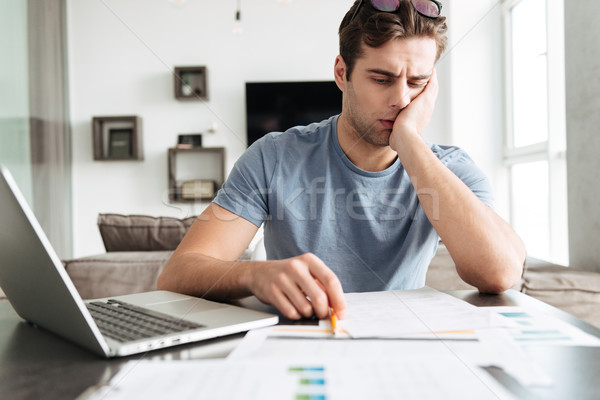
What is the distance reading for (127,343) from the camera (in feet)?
1.68

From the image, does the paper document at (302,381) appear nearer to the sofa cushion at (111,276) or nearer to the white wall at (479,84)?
the sofa cushion at (111,276)

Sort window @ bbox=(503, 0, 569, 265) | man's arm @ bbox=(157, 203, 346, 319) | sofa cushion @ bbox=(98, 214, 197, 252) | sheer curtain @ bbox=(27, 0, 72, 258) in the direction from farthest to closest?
1. sheer curtain @ bbox=(27, 0, 72, 258)
2. window @ bbox=(503, 0, 569, 265)
3. sofa cushion @ bbox=(98, 214, 197, 252)
4. man's arm @ bbox=(157, 203, 346, 319)

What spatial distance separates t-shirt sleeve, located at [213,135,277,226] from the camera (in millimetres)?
1168

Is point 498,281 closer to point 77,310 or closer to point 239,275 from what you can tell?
point 239,275

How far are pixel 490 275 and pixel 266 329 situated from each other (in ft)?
1.63

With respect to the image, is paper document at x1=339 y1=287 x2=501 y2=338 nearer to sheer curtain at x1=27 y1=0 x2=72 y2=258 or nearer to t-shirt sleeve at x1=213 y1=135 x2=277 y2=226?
t-shirt sleeve at x1=213 y1=135 x2=277 y2=226

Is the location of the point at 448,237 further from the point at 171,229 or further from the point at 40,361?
the point at 171,229

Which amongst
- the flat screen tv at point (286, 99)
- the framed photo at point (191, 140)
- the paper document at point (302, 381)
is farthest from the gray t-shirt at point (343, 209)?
the framed photo at point (191, 140)

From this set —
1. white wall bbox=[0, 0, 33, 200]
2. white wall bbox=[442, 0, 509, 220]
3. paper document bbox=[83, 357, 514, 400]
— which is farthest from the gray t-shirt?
white wall bbox=[0, 0, 33, 200]

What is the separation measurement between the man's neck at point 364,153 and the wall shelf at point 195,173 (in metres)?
3.47

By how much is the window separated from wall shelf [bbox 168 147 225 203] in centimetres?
261

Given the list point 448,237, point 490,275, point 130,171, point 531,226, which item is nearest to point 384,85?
point 448,237

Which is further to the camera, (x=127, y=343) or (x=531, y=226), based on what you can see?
(x=531, y=226)

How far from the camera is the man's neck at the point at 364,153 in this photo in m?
1.27
